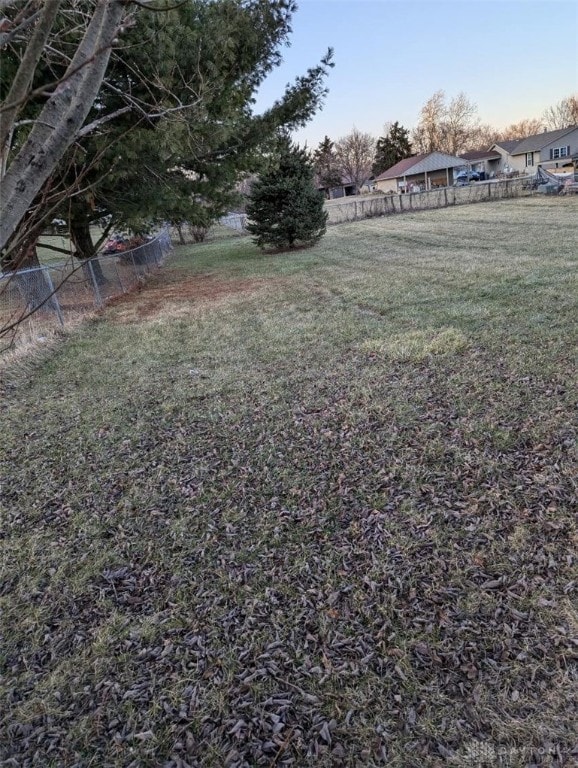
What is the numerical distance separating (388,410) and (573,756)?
2.69 m

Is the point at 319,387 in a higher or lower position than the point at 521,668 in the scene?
higher

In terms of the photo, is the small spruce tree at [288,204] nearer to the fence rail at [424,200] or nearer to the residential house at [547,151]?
the fence rail at [424,200]

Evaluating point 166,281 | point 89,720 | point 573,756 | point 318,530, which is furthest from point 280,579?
point 166,281

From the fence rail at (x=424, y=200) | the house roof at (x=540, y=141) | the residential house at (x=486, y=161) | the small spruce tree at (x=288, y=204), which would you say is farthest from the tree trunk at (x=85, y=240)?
the residential house at (x=486, y=161)

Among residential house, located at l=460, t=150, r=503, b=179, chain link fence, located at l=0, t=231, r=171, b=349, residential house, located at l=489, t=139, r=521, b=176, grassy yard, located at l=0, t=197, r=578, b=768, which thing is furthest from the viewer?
residential house, located at l=460, t=150, r=503, b=179

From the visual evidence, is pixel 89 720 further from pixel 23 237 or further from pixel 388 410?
pixel 388 410

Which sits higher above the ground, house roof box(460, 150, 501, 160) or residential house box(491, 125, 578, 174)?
house roof box(460, 150, 501, 160)

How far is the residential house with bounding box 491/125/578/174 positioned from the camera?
47250mm

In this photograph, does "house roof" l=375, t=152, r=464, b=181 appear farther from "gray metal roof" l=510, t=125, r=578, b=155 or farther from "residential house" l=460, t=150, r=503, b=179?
"residential house" l=460, t=150, r=503, b=179

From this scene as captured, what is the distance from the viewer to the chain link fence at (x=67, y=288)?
7633 millimetres

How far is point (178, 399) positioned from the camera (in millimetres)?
4797

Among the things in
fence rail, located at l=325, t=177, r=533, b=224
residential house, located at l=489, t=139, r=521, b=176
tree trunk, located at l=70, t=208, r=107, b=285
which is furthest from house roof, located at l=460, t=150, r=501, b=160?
tree trunk, located at l=70, t=208, r=107, b=285

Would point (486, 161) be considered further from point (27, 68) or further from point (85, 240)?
point (27, 68)

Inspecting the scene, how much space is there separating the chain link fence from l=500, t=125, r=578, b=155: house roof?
51.5 meters
